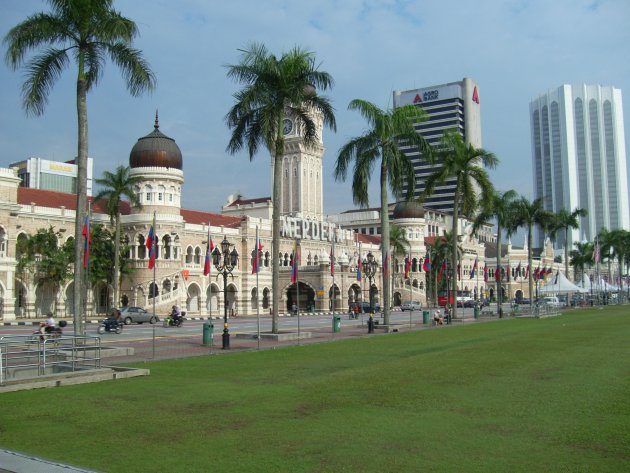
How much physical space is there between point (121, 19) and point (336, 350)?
1389 centimetres

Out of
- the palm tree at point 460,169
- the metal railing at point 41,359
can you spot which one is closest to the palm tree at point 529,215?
the palm tree at point 460,169

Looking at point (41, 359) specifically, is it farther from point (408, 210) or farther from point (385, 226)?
point (408, 210)

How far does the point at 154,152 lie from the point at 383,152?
106 feet

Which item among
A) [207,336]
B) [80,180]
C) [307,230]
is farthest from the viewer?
[307,230]

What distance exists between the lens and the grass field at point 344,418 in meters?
7.71

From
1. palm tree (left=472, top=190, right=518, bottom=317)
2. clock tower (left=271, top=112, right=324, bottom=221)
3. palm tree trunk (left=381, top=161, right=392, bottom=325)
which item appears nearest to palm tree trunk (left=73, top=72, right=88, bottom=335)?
palm tree trunk (left=381, top=161, right=392, bottom=325)

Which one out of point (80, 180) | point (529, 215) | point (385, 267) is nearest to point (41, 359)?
point (80, 180)

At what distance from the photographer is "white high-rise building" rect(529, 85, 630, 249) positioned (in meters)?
186

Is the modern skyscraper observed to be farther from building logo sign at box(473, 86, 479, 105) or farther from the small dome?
the small dome

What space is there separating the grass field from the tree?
122ft

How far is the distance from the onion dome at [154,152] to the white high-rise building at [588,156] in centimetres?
14851

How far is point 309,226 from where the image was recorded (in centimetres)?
8369

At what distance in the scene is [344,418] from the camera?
33.0ft

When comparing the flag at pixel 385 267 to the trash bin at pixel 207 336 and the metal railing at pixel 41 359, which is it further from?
the metal railing at pixel 41 359
